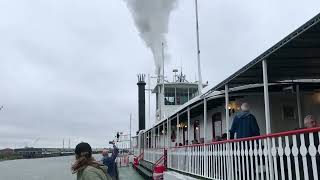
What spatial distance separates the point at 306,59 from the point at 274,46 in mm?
1703

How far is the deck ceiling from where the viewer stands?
6.33m

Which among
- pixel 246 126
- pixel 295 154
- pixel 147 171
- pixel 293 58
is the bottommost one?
pixel 147 171

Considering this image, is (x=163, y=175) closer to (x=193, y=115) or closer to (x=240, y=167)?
(x=193, y=115)

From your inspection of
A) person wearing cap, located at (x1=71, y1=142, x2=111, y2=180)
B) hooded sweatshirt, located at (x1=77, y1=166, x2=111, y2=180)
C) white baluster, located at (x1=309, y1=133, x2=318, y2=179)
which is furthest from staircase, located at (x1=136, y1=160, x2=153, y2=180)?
hooded sweatshirt, located at (x1=77, y1=166, x2=111, y2=180)

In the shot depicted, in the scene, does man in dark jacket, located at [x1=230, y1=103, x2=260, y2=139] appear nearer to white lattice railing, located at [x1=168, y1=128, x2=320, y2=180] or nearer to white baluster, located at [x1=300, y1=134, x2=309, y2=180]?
white lattice railing, located at [x1=168, y1=128, x2=320, y2=180]

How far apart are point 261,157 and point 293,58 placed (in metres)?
2.19

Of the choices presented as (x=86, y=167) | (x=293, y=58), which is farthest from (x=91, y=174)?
(x=293, y=58)

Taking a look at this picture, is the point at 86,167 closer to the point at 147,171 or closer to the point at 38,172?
the point at 147,171

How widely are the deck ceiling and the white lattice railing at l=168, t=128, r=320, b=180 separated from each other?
138cm

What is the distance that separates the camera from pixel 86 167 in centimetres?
361

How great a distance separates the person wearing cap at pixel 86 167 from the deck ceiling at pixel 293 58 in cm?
349

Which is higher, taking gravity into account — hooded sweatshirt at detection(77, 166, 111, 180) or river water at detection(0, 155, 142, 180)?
hooded sweatshirt at detection(77, 166, 111, 180)

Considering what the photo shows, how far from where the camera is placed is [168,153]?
56.3 ft

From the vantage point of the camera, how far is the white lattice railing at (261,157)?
5.35m
